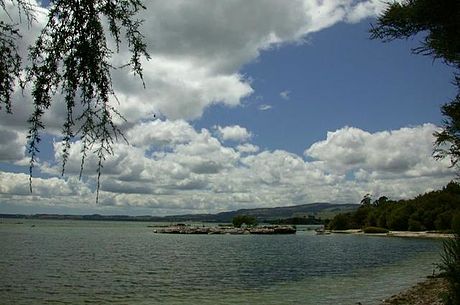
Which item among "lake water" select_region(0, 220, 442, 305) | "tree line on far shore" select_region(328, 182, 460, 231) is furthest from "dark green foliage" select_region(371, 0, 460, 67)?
"tree line on far shore" select_region(328, 182, 460, 231)

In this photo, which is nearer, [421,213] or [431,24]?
[431,24]

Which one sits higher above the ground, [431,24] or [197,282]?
[431,24]

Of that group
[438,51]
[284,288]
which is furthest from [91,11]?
[284,288]

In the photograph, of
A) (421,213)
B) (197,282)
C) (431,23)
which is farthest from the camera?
(421,213)

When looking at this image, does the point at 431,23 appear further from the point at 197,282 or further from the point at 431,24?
the point at 197,282

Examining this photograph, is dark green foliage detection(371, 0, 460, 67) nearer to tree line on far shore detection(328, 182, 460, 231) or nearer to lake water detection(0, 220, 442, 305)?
lake water detection(0, 220, 442, 305)

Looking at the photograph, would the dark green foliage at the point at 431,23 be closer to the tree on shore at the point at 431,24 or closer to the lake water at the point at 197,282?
the tree on shore at the point at 431,24

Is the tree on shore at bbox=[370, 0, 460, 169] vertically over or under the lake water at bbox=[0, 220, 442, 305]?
over

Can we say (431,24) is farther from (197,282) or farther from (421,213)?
(421,213)

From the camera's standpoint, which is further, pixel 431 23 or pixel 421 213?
pixel 421 213

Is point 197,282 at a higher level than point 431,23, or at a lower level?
lower

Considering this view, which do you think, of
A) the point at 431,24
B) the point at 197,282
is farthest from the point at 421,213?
the point at 431,24

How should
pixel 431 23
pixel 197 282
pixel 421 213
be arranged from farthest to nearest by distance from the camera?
pixel 421 213, pixel 197 282, pixel 431 23

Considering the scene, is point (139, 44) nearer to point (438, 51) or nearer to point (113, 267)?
point (438, 51)
